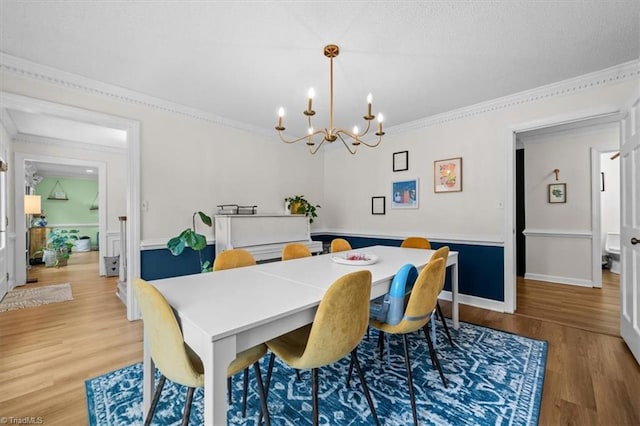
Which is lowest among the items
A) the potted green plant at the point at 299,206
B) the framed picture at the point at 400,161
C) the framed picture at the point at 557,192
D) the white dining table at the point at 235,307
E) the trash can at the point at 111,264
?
the trash can at the point at 111,264

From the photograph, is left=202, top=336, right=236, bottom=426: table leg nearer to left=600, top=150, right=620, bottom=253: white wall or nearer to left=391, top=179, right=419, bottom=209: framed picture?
left=391, top=179, right=419, bottom=209: framed picture

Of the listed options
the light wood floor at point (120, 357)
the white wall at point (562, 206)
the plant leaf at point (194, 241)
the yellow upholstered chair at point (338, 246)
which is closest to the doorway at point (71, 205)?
the light wood floor at point (120, 357)

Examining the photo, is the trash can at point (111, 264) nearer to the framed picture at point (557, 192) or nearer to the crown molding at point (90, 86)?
the crown molding at point (90, 86)

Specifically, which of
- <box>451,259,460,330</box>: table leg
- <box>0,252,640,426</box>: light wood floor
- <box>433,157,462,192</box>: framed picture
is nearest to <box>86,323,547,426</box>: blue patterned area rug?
<box>0,252,640,426</box>: light wood floor

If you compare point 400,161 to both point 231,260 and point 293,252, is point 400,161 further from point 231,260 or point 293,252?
point 231,260

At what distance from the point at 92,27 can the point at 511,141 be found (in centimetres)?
401

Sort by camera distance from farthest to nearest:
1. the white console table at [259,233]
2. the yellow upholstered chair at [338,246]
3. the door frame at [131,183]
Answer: the white console table at [259,233], the yellow upholstered chair at [338,246], the door frame at [131,183]

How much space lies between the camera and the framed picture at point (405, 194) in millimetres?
4066

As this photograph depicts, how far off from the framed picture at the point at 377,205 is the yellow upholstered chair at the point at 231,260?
265 centimetres

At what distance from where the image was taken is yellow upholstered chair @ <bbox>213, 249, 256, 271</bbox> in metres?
2.14

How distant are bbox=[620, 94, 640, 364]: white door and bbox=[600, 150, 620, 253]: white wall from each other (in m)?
3.21

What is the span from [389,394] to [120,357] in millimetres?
2105

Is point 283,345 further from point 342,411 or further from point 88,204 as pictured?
point 88,204

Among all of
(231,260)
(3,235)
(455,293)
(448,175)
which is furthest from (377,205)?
(3,235)
